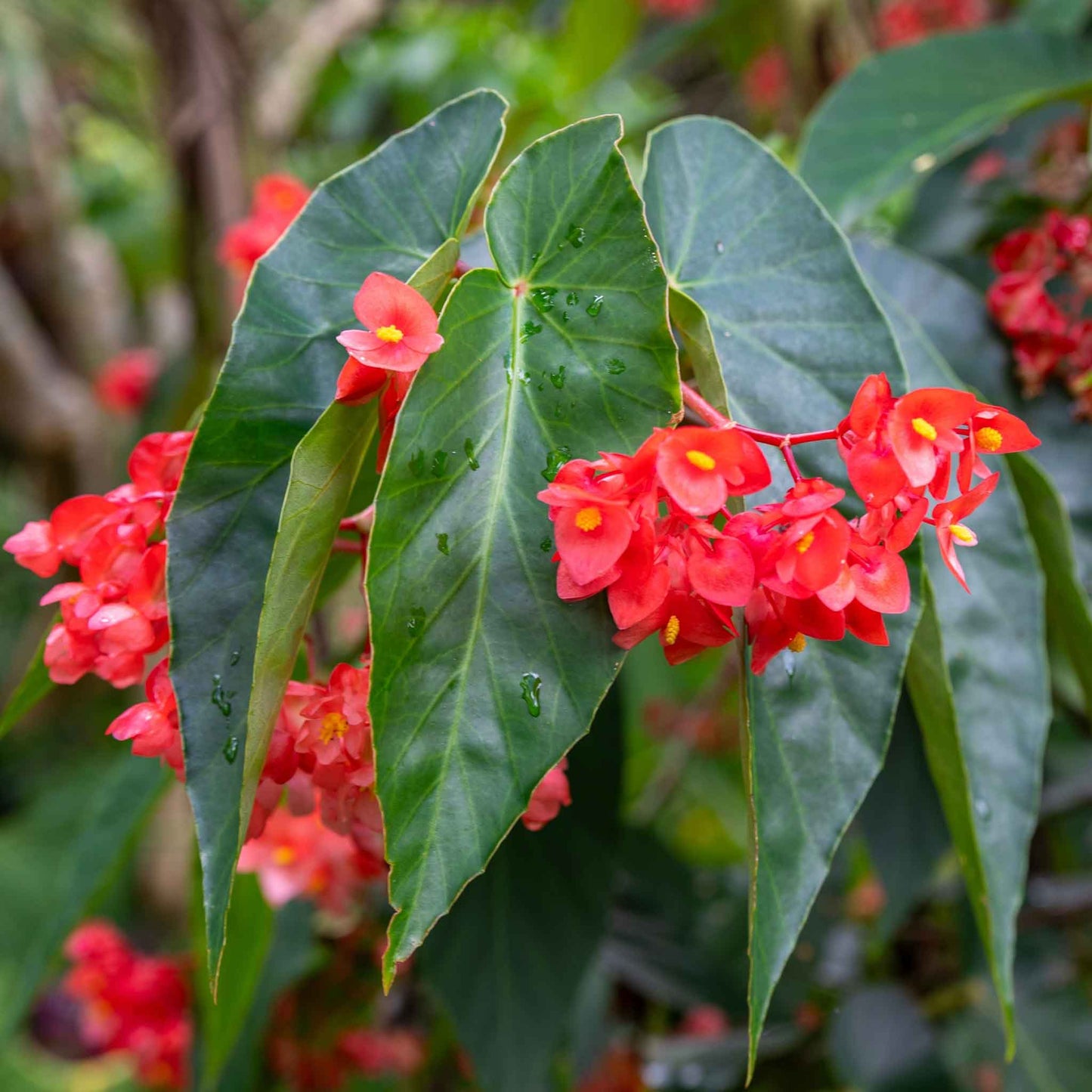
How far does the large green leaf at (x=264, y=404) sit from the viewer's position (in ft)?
1.07

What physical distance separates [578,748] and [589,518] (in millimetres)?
376

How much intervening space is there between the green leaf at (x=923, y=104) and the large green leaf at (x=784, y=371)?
0.21m

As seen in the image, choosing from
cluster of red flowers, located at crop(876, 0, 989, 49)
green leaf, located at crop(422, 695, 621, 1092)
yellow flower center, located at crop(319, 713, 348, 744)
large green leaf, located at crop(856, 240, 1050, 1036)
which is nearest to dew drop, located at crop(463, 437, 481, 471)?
yellow flower center, located at crop(319, 713, 348, 744)

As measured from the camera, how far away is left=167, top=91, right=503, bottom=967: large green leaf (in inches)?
12.8

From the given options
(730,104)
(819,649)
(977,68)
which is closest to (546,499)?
(819,649)

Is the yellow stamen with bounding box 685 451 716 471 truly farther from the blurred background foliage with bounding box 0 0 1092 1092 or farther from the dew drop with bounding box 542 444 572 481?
the blurred background foliage with bounding box 0 0 1092 1092

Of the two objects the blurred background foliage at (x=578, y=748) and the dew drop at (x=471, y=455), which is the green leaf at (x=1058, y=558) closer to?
the blurred background foliage at (x=578, y=748)

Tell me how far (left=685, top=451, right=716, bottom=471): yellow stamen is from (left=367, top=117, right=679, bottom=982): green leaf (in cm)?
4

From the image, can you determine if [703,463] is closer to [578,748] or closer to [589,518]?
[589,518]

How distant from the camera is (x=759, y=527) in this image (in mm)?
322

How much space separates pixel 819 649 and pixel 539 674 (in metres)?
0.13

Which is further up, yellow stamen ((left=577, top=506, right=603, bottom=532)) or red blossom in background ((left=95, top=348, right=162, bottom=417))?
yellow stamen ((left=577, top=506, right=603, bottom=532))

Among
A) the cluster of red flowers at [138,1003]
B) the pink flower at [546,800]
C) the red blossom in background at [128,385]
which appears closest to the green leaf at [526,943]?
the pink flower at [546,800]

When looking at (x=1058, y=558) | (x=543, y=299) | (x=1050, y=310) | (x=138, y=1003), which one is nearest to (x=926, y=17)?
(x=1050, y=310)
